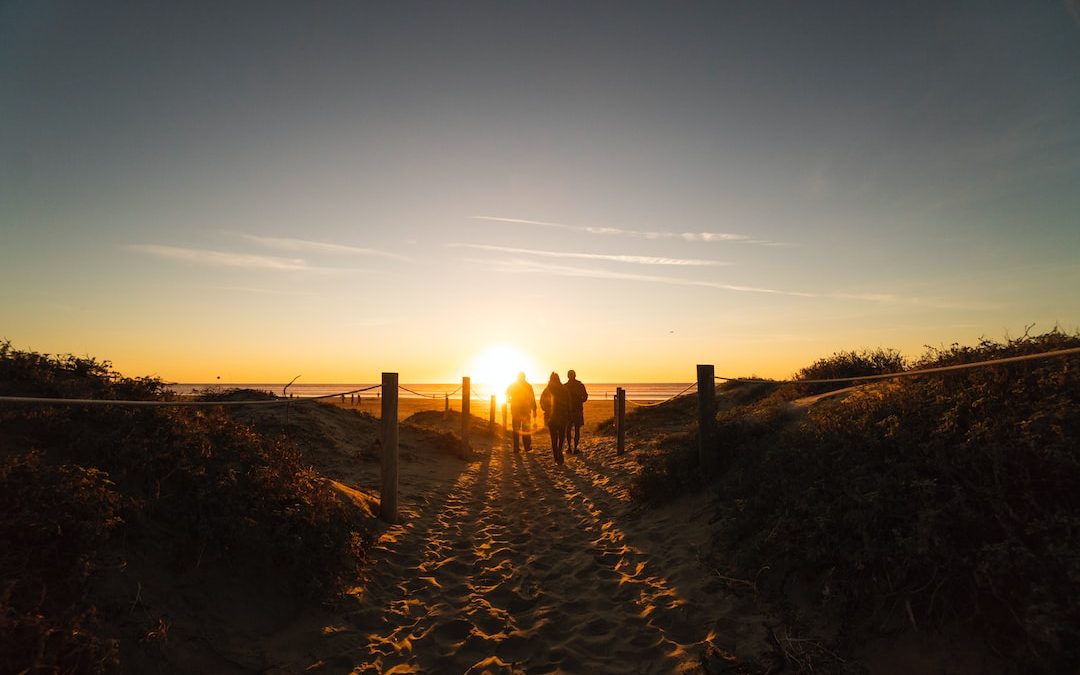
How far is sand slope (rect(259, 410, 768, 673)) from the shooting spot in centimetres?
396

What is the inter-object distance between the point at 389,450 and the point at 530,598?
114 inches

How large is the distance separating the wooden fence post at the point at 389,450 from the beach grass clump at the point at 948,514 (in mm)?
4233

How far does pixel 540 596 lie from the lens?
516 cm

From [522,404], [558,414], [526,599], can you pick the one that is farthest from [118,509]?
[522,404]

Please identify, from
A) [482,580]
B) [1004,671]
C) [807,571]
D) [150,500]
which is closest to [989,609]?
[1004,671]

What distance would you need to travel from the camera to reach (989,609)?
3082mm

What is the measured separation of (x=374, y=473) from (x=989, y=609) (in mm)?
9051

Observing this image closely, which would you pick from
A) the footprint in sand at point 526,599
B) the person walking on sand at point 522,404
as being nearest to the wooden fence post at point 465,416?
the person walking on sand at point 522,404

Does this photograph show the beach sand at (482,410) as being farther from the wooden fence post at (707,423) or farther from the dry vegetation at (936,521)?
the dry vegetation at (936,521)

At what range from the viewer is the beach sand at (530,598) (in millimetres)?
3949

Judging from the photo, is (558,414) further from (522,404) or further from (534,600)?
(534,600)

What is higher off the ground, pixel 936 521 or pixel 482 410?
pixel 936 521

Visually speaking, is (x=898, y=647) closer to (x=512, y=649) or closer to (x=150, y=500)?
(x=512, y=649)

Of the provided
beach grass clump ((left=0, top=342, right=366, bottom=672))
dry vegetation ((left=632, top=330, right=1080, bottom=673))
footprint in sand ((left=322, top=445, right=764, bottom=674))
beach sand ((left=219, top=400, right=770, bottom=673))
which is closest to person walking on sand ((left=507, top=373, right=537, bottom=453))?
beach sand ((left=219, top=400, right=770, bottom=673))
